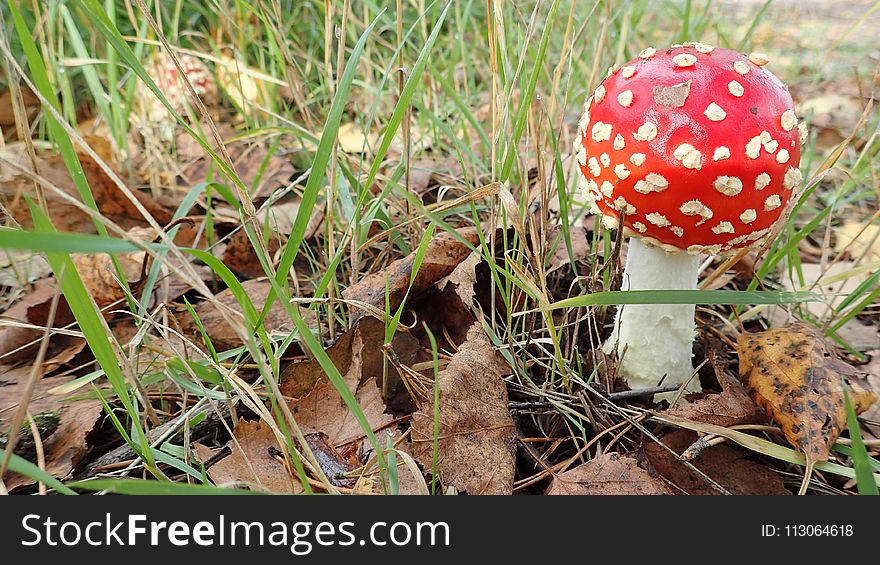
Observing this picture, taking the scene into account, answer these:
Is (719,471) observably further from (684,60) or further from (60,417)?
(60,417)

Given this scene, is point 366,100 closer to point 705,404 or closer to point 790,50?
point 705,404

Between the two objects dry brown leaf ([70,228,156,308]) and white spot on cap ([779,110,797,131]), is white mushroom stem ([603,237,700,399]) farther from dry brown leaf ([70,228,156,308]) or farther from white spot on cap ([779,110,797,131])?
dry brown leaf ([70,228,156,308])

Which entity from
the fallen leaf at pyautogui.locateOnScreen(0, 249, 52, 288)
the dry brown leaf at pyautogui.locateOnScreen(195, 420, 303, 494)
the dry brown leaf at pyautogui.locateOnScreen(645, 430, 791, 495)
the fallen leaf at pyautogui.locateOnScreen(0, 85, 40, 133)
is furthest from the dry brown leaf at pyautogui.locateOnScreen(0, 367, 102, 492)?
the fallen leaf at pyautogui.locateOnScreen(0, 85, 40, 133)

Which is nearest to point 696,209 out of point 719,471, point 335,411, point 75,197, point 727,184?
point 727,184

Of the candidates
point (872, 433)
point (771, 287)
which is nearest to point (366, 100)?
point (771, 287)

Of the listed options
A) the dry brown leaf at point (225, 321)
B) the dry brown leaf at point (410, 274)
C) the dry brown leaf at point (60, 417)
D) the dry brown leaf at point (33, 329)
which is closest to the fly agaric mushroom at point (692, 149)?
the dry brown leaf at point (410, 274)

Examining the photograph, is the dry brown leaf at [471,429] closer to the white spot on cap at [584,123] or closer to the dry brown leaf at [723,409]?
the dry brown leaf at [723,409]
